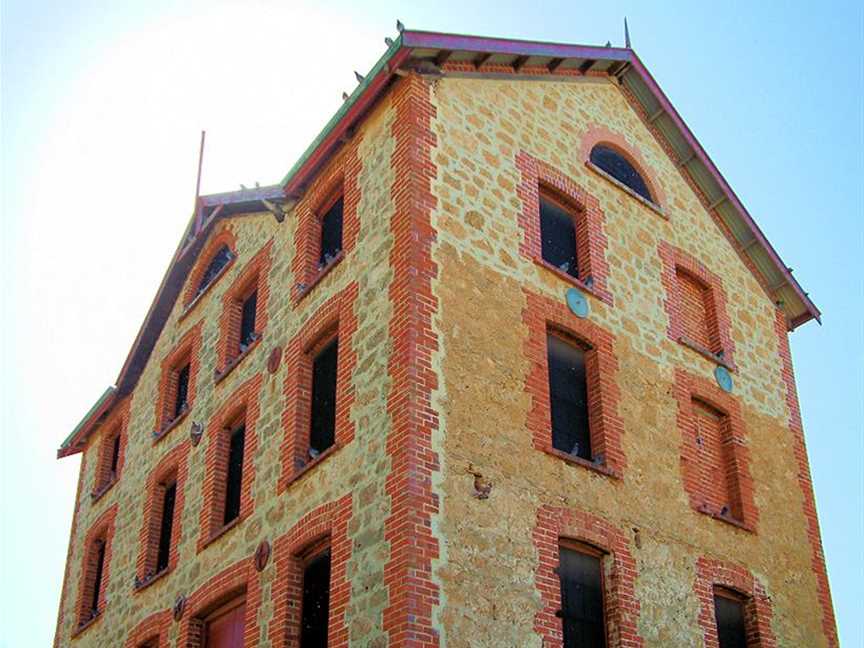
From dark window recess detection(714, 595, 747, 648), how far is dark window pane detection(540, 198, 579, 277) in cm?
560

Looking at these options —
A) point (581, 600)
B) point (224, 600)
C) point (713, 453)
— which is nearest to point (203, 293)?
point (224, 600)

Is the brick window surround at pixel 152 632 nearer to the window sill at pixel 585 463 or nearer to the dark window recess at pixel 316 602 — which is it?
the dark window recess at pixel 316 602

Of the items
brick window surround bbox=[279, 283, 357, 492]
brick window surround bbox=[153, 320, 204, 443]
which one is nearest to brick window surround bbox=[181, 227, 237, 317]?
brick window surround bbox=[153, 320, 204, 443]

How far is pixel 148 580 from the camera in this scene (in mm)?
20109

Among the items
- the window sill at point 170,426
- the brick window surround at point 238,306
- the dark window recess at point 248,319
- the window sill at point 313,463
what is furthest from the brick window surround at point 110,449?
the window sill at point 313,463

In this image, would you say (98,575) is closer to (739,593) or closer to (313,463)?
(313,463)

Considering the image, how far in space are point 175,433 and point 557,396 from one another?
8.49m

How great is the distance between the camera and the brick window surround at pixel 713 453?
17.6 m

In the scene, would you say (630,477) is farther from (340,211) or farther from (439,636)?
(340,211)

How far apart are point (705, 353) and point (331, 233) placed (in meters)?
6.69

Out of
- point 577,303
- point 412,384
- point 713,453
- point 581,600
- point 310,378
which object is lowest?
point 581,600

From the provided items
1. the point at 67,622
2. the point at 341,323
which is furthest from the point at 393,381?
the point at 67,622

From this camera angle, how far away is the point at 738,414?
19.2m

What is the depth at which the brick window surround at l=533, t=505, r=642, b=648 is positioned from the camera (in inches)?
558
